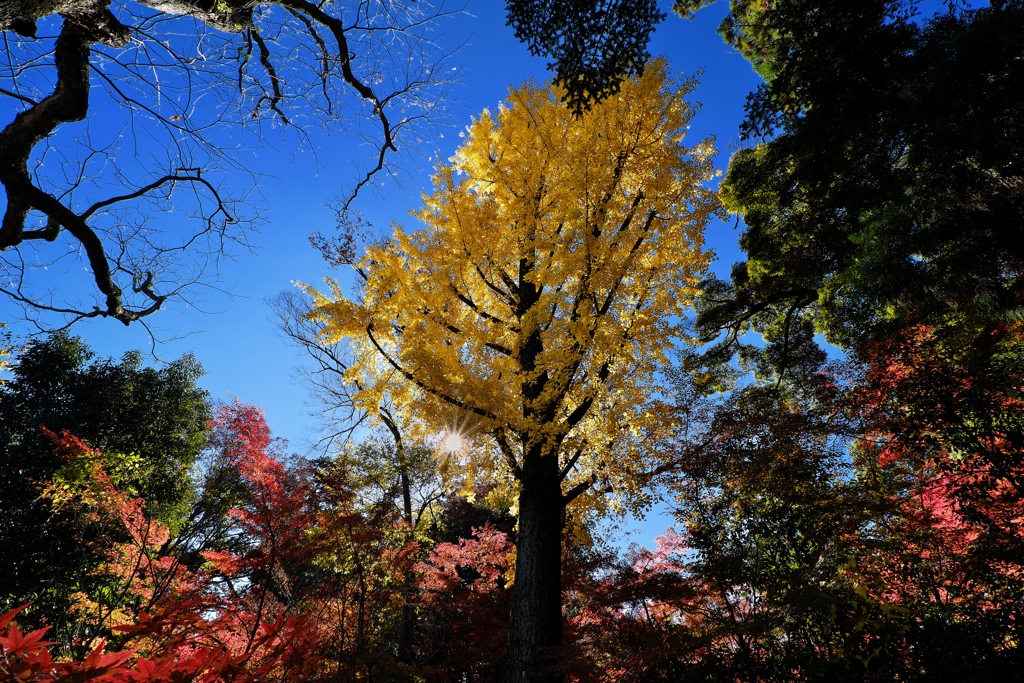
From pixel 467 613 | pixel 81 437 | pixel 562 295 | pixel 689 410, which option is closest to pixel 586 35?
pixel 562 295

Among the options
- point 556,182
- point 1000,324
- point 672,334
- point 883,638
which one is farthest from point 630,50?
point 883,638

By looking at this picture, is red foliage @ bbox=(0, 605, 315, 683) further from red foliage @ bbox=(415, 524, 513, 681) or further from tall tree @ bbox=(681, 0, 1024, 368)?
tall tree @ bbox=(681, 0, 1024, 368)

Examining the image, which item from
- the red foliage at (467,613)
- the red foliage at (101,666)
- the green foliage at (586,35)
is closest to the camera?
the red foliage at (101,666)

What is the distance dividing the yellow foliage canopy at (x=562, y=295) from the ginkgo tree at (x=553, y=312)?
19 millimetres

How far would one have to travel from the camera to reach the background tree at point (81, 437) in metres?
8.75

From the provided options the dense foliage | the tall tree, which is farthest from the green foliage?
the tall tree

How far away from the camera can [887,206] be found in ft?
15.5

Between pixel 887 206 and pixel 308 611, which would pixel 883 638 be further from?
pixel 308 611

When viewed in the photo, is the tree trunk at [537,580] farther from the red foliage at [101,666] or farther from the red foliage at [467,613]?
the red foliage at [101,666]

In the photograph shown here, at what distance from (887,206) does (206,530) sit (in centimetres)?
1547

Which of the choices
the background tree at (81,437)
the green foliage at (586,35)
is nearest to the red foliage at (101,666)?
the green foliage at (586,35)

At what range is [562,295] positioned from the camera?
569 cm

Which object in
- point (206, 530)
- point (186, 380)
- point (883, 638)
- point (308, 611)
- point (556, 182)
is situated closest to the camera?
point (883, 638)

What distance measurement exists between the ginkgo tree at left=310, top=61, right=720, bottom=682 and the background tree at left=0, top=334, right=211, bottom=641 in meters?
5.76
